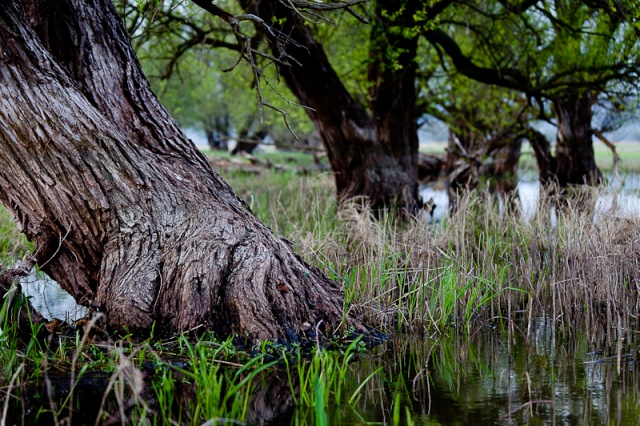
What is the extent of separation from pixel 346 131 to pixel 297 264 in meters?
5.57

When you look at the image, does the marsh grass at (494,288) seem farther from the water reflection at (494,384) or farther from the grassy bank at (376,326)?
the water reflection at (494,384)

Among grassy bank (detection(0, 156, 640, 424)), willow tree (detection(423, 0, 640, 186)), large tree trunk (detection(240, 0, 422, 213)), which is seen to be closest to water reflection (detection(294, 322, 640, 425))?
grassy bank (detection(0, 156, 640, 424))

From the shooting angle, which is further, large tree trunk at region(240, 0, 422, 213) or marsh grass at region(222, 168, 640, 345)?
large tree trunk at region(240, 0, 422, 213)

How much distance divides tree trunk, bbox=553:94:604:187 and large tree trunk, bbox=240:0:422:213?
17.0 ft

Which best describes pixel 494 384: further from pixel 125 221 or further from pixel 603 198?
pixel 603 198

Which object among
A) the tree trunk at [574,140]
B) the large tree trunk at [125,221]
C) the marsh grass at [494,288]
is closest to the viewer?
the large tree trunk at [125,221]

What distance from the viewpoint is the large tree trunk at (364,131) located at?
9.89m

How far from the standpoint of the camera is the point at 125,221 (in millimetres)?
4660

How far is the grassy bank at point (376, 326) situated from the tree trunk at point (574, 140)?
728 cm

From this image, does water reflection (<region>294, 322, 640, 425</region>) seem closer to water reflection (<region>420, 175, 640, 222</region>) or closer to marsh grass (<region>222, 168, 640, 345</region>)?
marsh grass (<region>222, 168, 640, 345</region>)

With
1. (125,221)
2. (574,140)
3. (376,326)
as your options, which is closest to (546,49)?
Answer: (574,140)

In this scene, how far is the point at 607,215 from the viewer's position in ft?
24.0

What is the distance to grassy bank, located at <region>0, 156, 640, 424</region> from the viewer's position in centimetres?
359

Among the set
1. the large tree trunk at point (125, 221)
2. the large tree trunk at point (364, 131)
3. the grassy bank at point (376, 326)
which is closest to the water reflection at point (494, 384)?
→ the grassy bank at point (376, 326)
